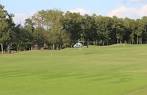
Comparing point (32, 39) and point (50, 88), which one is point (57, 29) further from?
point (50, 88)

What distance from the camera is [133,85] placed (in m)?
18.8

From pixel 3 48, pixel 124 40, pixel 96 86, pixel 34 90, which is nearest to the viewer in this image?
pixel 34 90

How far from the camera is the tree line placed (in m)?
89.2

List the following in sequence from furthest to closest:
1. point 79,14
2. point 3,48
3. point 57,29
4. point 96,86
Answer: point 79,14
point 57,29
point 3,48
point 96,86

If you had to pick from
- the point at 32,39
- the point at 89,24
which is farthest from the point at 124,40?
the point at 32,39

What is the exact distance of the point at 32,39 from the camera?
98.9 metres

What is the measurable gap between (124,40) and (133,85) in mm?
116872

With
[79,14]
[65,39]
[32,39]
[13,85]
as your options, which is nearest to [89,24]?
[79,14]

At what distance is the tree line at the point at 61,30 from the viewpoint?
89244mm

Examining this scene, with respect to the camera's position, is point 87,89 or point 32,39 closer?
point 87,89

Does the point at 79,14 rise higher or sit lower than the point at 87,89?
higher

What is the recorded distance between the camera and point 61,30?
102 metres

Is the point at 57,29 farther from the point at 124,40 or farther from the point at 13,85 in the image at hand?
the point at 13,85

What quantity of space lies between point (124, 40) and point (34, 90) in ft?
390
